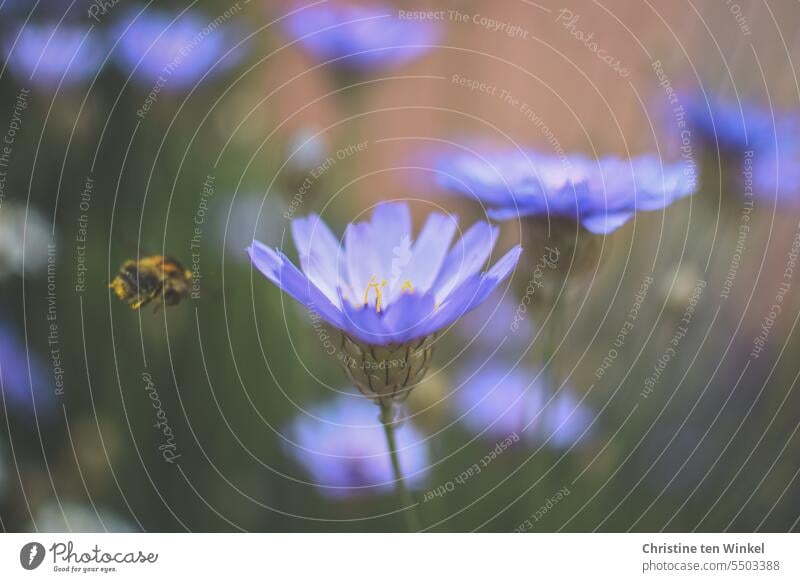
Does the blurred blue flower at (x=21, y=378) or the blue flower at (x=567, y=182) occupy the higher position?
the blue flower at (x=567, y=182)

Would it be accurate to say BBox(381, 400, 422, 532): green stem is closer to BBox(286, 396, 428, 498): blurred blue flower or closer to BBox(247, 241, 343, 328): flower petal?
BBox(286, 396, 428, 498): blurred blue flower

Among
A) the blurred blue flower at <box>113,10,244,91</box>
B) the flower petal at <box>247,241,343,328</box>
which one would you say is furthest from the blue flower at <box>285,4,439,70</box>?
the flower petal at <box>247,241,343,328</box>

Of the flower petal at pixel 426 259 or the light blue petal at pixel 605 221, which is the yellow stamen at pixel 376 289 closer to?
the flower petal at pixel 426 259

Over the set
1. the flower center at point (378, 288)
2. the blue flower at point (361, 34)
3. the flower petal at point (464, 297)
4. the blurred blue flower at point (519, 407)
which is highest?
the blue flower at point (361, 34)

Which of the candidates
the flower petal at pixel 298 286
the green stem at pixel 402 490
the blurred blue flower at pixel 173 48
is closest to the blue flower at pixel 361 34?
the blurred blue flower at pixel 173 48

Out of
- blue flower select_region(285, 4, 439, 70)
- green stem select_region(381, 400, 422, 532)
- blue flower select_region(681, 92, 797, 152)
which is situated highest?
blue flower select_region(285, 4, 439, 70)

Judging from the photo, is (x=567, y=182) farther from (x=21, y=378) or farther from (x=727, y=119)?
(x=21, y=378)
